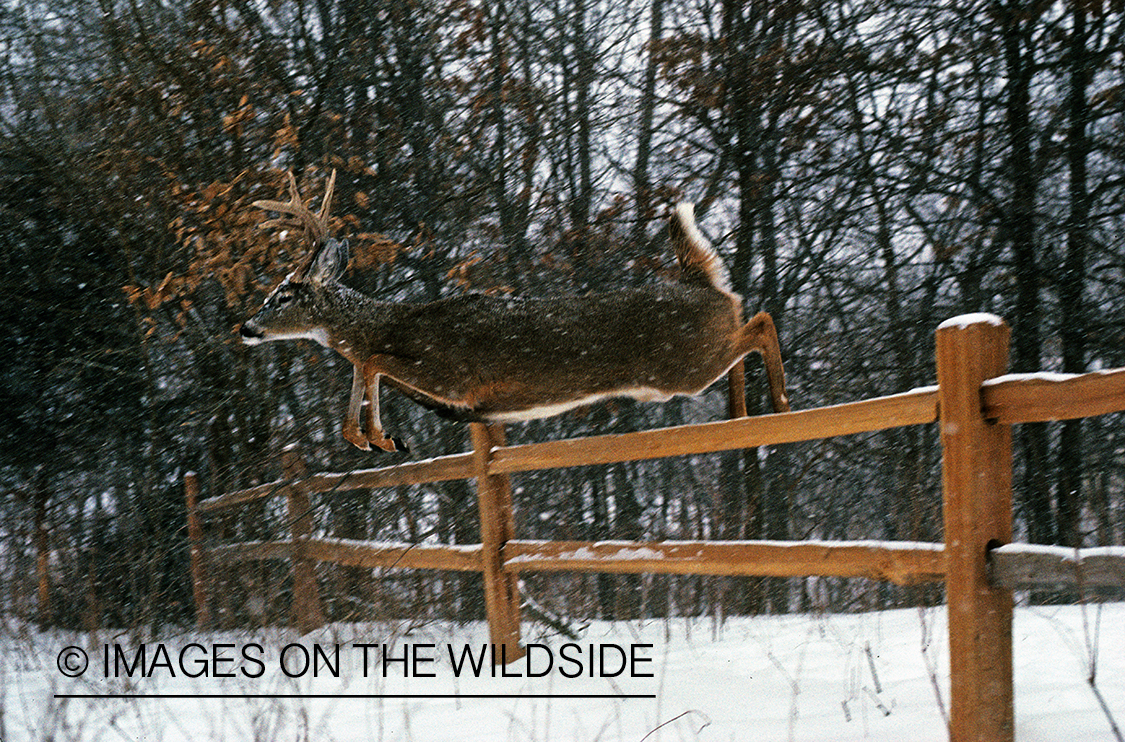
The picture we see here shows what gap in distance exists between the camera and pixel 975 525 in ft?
7.81

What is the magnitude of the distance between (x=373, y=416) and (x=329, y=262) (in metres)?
0.61

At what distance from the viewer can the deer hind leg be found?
323 centimetres

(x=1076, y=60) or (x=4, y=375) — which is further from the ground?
(x=1076, y=60)

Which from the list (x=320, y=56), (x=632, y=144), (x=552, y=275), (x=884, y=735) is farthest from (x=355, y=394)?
(x=320, y=56)

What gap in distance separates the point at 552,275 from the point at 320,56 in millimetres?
2982

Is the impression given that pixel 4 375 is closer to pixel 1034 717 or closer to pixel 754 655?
pixel 754 655

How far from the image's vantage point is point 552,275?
22.8 feet

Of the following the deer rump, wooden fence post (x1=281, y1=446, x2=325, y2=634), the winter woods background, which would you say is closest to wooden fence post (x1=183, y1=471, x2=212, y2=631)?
the winter woods background

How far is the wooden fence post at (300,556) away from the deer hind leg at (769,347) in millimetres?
3343

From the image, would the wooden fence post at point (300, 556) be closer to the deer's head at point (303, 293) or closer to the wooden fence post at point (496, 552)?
the wooden fence post at point (496, 552)

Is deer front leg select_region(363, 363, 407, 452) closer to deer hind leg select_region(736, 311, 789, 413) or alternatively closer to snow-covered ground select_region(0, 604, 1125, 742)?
snow-covered ground select_region(0, 604, 1125, 742)

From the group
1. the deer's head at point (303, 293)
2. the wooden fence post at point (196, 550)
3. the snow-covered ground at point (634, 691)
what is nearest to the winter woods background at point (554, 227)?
the wooden fence post at point (196, 550)

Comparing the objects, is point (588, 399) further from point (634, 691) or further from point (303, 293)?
point (634, 691)

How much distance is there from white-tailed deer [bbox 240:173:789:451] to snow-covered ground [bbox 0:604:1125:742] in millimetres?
923
